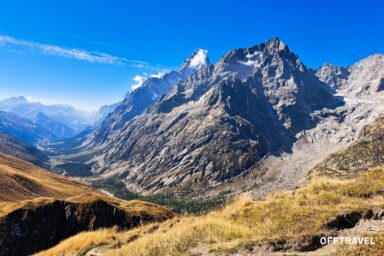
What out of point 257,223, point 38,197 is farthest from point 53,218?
point 257,223

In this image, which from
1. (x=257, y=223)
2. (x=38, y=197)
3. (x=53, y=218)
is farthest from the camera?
(x=38, y=197)

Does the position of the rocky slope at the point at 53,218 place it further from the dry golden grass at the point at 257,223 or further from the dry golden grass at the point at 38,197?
the dry golden grass at the point at 257,223

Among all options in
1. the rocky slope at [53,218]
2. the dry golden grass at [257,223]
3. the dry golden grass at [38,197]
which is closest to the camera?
the dry golden grass at [257,223]

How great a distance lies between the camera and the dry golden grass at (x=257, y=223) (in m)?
17.8

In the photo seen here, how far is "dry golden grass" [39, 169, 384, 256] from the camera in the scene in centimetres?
1775

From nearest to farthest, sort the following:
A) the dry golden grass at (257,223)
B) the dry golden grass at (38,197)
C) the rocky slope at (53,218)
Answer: the dry golden grass at (257,223) → the rocky slope at (53,218) → the dry golden grass at (38,197)

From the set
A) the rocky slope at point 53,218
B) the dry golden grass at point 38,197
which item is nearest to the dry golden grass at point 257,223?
the rocky slope at point 53,218

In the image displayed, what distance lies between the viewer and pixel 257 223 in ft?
67.1

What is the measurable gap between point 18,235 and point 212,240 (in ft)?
209

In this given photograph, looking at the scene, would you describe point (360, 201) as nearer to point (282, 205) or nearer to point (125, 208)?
point (282, 205)

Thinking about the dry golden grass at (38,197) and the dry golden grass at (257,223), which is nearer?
the dry golden grass at (257,223)

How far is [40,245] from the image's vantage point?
7462 cm

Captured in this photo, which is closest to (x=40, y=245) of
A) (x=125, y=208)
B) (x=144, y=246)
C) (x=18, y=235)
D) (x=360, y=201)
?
(x=18, y=235)

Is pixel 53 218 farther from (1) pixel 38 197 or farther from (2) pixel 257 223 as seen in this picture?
(2) pixel 257 223
